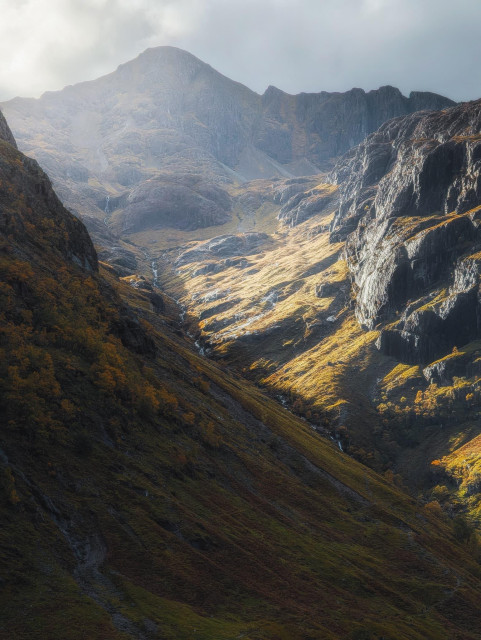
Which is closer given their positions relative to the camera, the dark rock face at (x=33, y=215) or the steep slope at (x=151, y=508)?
the steep slope at (x=151, y=508)

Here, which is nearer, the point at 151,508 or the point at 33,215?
the point at 151,508

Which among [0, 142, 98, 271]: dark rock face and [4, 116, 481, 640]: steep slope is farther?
[0, 142, 98, 271]: dark rock face

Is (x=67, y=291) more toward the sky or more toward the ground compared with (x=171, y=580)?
more toward the sky

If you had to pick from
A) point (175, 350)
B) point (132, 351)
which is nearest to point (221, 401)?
point (175, 350)

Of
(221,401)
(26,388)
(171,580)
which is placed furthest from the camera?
(221,401)

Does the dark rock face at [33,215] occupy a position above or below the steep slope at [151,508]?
above

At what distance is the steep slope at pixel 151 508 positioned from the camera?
42219 millimetres

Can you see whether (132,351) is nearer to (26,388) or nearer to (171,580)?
(26,388)

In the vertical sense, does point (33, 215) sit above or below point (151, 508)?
above

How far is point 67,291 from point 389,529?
266 feet

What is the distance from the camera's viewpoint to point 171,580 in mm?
48031

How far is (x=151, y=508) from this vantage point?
2239 inches

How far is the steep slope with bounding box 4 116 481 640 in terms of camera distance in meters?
42.2

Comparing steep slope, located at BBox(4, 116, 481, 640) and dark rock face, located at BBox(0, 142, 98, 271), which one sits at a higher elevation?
dark rock face, located at BBox(0, 142, 98, 271)
